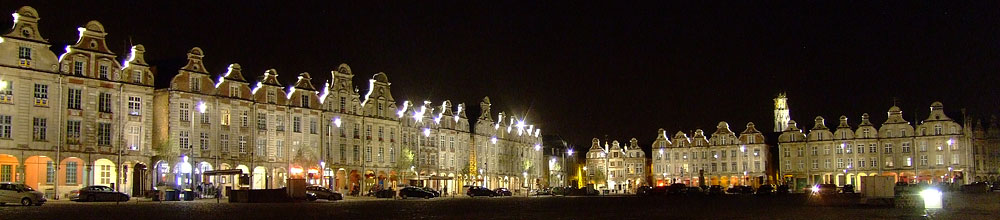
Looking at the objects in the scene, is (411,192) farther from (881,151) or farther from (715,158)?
(715,158)

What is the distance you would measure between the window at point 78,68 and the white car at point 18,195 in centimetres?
1948

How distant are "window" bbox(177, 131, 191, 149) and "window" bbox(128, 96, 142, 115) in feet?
10.8

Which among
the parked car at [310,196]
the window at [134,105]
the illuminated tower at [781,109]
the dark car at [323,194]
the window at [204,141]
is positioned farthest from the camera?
the illuminated tower at [781,109]

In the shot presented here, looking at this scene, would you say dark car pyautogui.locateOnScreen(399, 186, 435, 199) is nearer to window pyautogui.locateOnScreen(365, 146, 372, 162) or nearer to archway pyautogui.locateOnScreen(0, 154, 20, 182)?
window pyautogui.locateOnScreen(365, 146, 372, 162)

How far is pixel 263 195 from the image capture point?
5309cm

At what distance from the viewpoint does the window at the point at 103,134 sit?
6394 centimetres

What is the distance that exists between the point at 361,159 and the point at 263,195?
3491 centimetres

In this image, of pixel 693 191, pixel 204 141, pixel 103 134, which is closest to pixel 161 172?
pixel 204 141

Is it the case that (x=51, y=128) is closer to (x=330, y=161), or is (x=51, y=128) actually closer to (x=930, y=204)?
(x=330, y=161)

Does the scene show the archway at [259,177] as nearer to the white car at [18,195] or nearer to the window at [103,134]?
the window at [103,134]

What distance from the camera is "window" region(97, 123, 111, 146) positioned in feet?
210

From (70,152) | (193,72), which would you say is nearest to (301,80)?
(193,72)

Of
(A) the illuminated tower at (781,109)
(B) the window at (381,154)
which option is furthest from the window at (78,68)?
(A) the illuminated tower at (781,109)

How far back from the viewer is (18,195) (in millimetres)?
43625
